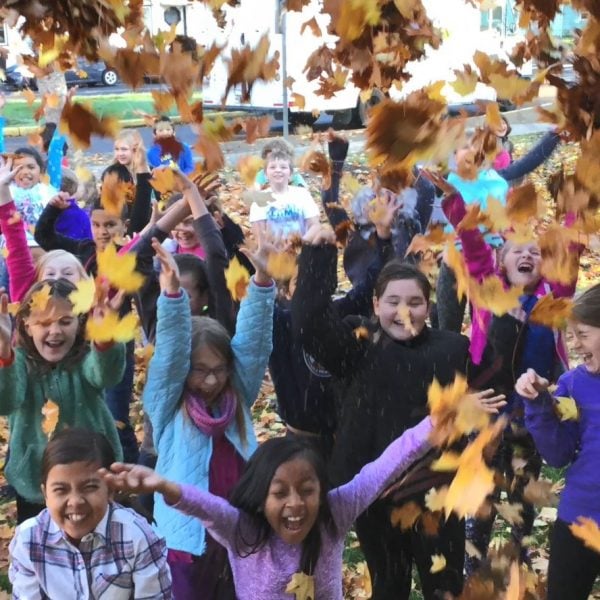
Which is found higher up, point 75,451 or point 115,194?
point 115,194

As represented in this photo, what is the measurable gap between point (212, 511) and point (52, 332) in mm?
899

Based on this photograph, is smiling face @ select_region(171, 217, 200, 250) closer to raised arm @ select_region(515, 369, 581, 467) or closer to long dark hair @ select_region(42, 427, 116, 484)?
long dark hair @ select_region(42, 427, 116, 484)

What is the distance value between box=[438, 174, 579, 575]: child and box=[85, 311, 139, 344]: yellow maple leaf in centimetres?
115

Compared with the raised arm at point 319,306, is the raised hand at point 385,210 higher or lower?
higher

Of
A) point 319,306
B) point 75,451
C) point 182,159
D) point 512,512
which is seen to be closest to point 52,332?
point 75,451

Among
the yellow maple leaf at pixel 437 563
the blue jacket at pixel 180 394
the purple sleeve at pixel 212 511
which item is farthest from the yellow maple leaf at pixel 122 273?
the yellow maple leaf at pixel 437 563

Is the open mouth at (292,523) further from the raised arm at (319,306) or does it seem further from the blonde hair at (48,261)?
the blonde hair at (48,261)

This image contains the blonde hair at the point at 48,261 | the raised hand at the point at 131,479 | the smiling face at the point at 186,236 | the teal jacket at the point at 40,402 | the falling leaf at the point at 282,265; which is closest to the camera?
the raised hand at the point at 131,479

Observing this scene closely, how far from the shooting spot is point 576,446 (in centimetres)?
257

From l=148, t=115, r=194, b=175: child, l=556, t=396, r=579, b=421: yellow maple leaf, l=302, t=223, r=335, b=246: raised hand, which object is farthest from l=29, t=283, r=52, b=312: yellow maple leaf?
l=556, t=396, r=579, b=421: yellow maple leaf

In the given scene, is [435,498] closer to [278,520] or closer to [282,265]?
[278,520]

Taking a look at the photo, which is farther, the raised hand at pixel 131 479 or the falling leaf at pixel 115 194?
the falling leaf at pixel 115 194

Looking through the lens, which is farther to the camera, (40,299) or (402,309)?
(40,299)

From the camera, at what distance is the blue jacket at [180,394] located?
8.68 ft
